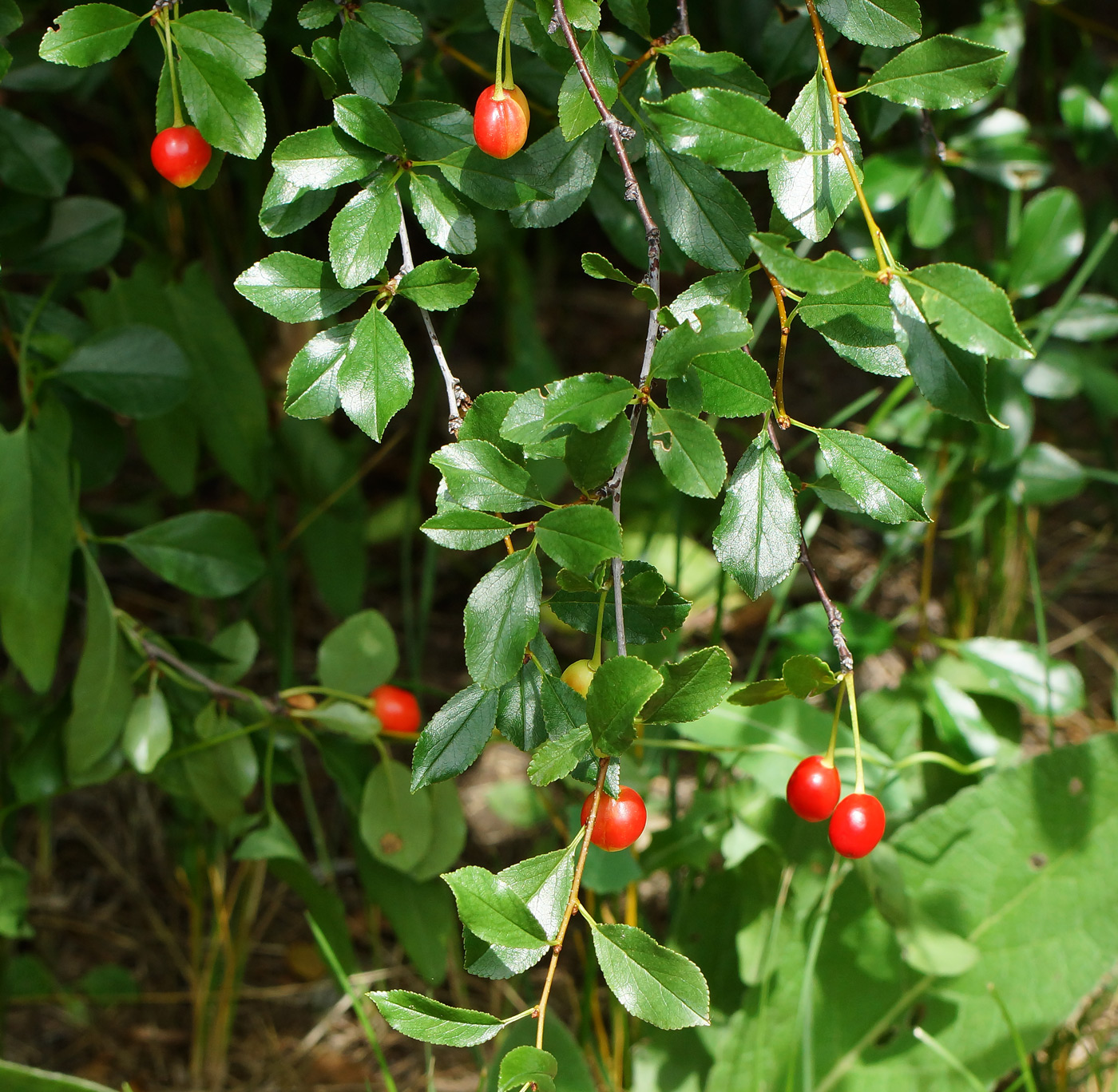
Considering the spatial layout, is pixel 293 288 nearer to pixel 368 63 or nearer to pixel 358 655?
pixel 368 63

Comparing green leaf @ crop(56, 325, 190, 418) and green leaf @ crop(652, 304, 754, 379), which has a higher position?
green leaf @ crop(652, 304, 754, 379)

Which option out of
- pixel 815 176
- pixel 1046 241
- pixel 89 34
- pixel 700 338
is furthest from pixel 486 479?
pixel 1046 241

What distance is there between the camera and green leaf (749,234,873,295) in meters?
0.47

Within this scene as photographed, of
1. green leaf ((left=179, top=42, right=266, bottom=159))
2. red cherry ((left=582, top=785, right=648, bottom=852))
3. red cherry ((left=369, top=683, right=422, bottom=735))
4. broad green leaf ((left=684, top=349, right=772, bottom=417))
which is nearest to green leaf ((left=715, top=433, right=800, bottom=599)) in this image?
broad green leaf ((left=684, top=349, right=772, bottom=417))

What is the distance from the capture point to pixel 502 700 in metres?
0.60

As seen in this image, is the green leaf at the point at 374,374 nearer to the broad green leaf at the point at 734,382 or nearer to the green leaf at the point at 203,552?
the broad green leaf at the point at 734,382

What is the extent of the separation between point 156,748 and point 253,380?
0.42 meters

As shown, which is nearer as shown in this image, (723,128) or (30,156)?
(723,128)

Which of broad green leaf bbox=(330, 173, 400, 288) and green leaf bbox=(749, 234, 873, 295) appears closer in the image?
green leaf bbox=(749, 234, 873, 295)

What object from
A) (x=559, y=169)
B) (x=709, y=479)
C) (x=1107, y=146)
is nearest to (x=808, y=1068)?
(x=709, y=479)

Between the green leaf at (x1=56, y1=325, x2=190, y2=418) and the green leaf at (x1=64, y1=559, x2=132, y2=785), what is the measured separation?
0.15m

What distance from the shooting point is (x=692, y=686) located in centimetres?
53

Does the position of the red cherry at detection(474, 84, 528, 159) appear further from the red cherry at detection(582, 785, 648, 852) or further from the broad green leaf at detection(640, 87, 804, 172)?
the red cherry at detection(582, 785, 648, 852)

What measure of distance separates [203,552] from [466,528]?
58 centimetres
